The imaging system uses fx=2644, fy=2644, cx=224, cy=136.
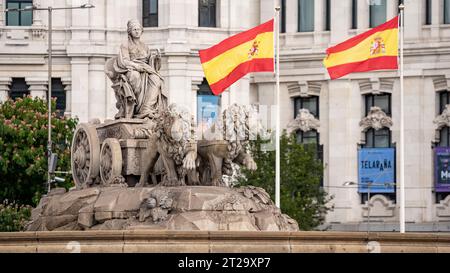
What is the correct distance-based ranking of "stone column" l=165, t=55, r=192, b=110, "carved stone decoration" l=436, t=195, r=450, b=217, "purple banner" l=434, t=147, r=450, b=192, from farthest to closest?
"stone column" l=165, t=55, r=192, b=110 < "purple banner" l=434, t=147, r=450, b=192 < "carved stone decoration" l=436, t=195, r=450, b=217

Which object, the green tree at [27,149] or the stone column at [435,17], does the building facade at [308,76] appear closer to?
the stone column at [435,17]

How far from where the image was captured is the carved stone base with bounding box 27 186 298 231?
2522 inches

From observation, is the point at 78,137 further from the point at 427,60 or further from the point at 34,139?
the point at 427,60

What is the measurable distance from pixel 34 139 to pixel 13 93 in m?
18.2

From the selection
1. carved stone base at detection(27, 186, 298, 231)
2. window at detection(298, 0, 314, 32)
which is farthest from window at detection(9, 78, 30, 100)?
carved stone base at detection(27, 186, 298, 231)

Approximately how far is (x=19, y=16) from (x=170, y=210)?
2583 inches

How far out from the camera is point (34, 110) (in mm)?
113875

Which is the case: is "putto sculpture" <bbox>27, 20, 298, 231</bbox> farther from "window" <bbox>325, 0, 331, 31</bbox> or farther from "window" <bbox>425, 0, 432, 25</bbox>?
"window" <bbox>325, 0, 331, 31</bbox>

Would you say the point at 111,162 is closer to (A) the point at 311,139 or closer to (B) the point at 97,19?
(A) the point at 311,139

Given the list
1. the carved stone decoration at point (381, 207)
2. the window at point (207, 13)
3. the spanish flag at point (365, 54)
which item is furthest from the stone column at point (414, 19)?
the spanish flag at point (365, 54)

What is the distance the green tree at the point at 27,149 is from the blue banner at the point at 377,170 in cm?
1840

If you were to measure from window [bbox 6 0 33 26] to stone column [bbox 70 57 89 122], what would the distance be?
319 cm

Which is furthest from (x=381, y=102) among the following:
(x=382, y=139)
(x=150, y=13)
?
(x=150, y=13)

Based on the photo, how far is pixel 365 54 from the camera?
88.9m
